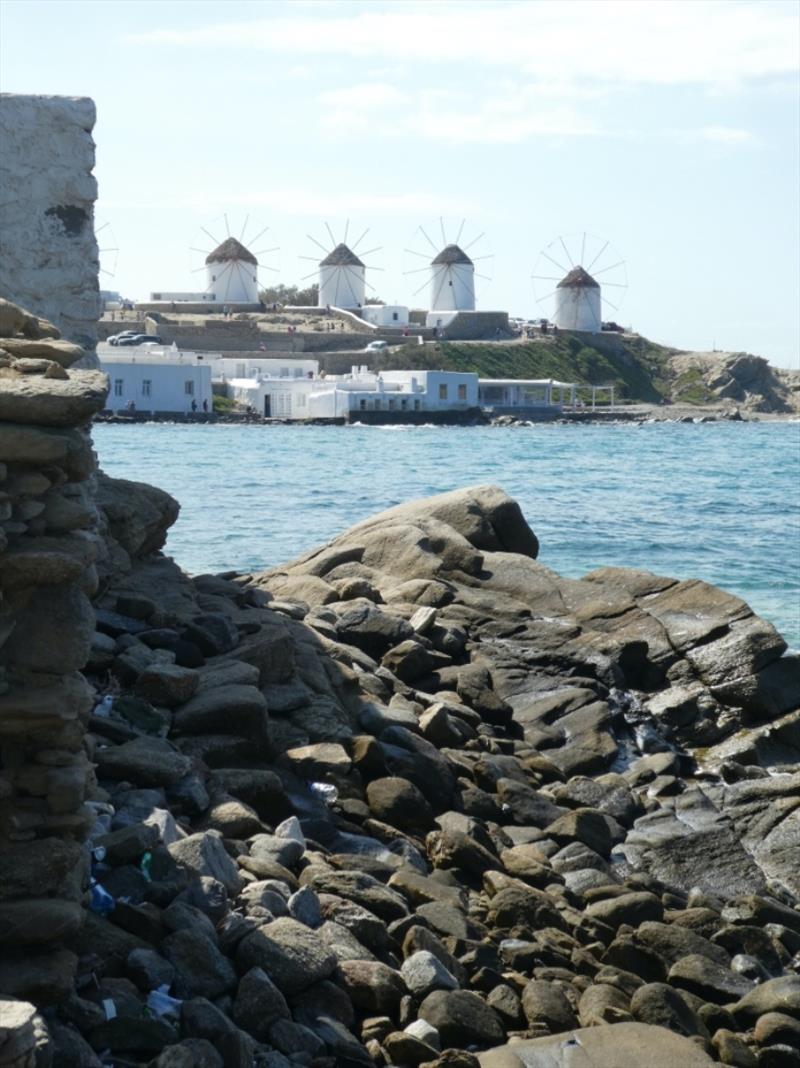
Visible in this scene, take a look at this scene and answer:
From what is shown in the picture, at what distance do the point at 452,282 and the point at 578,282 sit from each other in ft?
29.1

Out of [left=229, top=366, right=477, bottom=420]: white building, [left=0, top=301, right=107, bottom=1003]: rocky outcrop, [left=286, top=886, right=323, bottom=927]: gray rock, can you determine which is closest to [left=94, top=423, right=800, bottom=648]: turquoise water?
[left=229, top=366, right=477, bottom=420]: white building

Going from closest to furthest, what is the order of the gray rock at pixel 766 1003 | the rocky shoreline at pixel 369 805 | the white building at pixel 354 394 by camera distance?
the rocky shoreline at pixel 369 805 < the gray rock at pixel 766 1003 < the white building at pixel 354 394

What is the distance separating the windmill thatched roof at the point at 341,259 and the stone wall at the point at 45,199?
105 meters

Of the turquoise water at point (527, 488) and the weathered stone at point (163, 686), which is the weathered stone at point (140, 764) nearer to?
the weathered stone at point (163, 686)

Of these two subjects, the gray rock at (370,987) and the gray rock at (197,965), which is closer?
the gray rock at (197,965)

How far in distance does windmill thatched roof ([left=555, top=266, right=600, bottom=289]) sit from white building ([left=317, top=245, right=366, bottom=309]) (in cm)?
1421

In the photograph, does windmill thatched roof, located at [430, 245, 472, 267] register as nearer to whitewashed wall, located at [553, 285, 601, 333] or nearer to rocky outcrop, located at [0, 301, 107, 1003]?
whitewashed wall, located at [553, 285, 601, 333]

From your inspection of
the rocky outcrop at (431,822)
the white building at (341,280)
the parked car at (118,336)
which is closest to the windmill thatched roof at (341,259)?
the white building at (341,280)

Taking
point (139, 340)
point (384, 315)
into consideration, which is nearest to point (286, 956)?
point (139, 340)

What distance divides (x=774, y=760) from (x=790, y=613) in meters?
9.24

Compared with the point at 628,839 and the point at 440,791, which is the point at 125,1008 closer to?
the point at 440,791

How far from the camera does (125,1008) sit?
16.1 feet

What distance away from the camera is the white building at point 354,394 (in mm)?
76188

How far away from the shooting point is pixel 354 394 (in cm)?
7625
